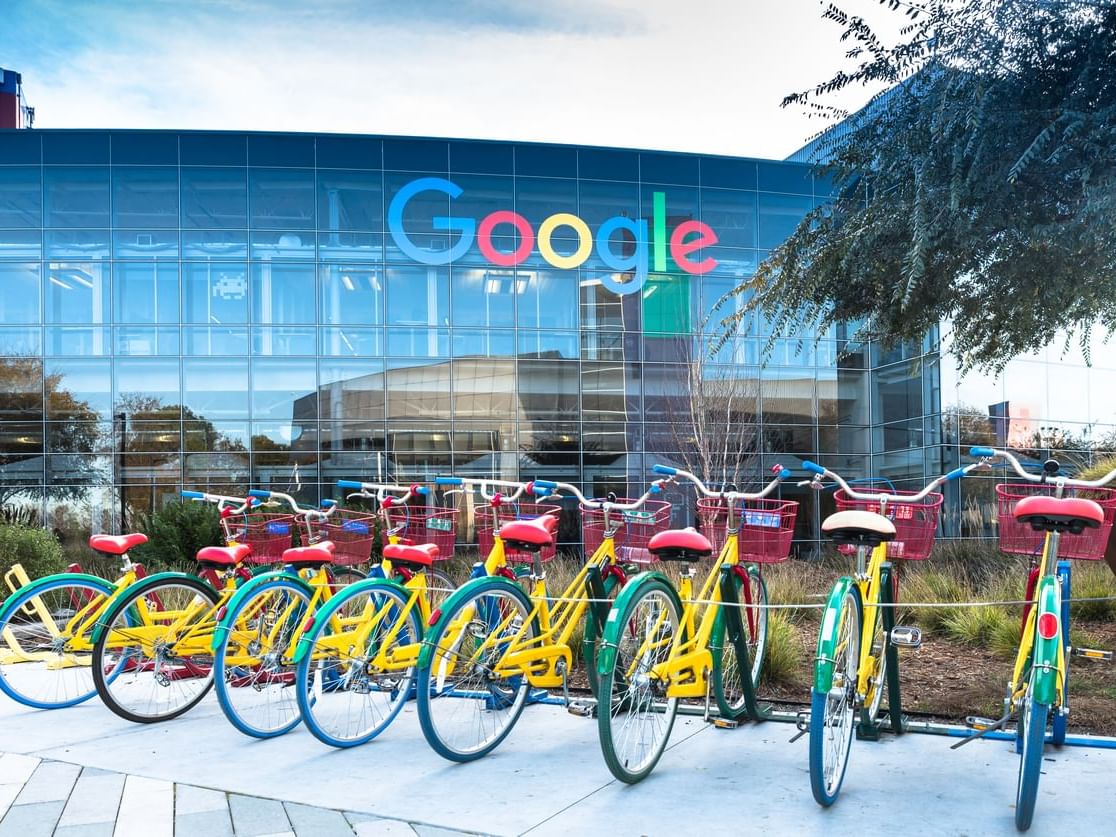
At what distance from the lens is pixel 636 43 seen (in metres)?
16.0

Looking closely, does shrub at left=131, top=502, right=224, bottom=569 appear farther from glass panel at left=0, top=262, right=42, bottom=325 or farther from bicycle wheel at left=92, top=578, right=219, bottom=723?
glass panel at left=0, top=262, right=42, bottom=325

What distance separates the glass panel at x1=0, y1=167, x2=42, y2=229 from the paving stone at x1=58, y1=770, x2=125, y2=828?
77.0ft

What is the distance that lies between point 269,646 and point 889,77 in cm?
595

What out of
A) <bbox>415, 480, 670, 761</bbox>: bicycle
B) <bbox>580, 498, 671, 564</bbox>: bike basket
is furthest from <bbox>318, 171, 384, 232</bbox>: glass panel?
<bbox>415, 480, 670, 761</bbox>: bicycle

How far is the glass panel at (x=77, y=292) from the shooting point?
2441 centimetres

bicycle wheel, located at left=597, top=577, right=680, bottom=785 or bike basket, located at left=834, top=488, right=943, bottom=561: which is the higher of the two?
bike basket, located at left=834, top=488, right=943, bottom=561

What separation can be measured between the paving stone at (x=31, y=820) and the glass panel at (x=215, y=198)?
2228 cm

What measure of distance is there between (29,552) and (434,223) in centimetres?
1498

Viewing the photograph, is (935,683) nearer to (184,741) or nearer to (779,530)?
(779,530)

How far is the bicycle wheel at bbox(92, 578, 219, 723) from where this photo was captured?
584 cm

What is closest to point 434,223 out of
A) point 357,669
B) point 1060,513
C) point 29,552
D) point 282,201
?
point 282,201

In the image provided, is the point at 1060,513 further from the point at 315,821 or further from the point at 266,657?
the point at 266,657

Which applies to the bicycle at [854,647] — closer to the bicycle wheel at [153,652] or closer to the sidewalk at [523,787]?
the sidewalk at [523,787]

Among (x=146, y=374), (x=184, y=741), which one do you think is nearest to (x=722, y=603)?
(x=184, y=741)
